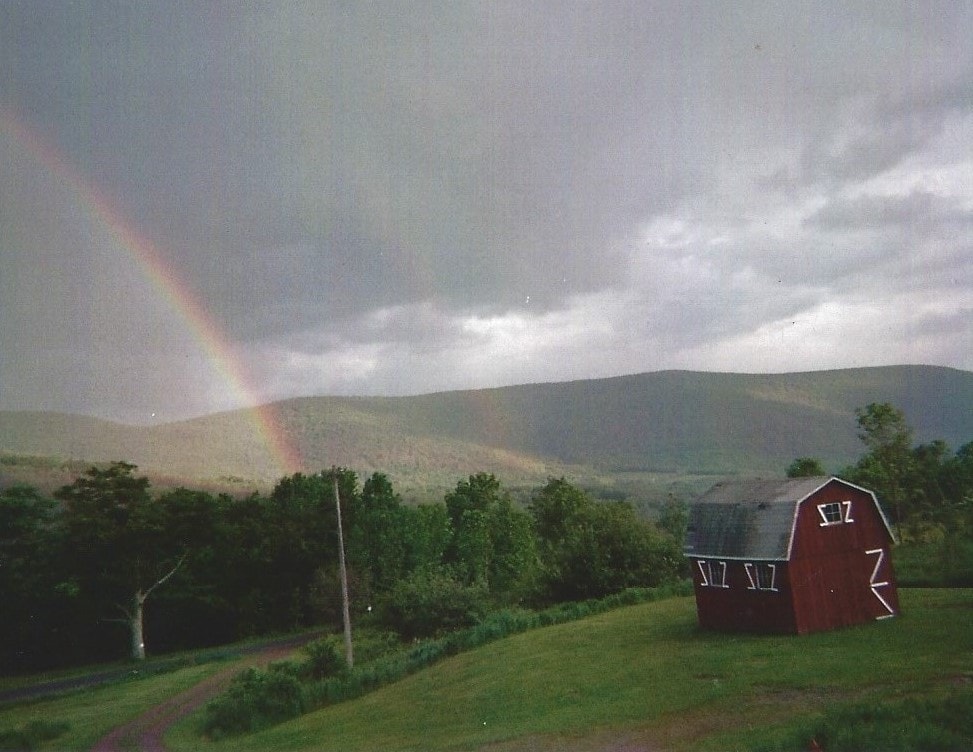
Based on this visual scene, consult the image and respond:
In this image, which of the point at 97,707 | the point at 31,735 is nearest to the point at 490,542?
the point at 97,707

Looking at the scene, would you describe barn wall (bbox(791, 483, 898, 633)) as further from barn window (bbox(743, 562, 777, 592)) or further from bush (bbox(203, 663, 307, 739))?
bush (bbox(203, 663, 307, 739))

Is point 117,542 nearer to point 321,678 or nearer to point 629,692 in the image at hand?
point 321,678

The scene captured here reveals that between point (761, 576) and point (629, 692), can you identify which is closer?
point (629, 692)

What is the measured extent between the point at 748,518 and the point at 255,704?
72.7 feet

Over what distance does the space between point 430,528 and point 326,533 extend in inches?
499

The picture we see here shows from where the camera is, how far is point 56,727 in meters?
29.5

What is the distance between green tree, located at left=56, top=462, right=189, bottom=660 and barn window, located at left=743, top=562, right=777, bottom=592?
4661 cm

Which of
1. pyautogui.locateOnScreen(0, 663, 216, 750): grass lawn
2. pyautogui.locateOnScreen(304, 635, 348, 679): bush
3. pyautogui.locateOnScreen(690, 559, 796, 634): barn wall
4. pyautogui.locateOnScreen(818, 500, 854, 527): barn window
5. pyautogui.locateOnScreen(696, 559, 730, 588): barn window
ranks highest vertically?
pyautogui.locateOnScreen(818, 500, 854, 527): barn window

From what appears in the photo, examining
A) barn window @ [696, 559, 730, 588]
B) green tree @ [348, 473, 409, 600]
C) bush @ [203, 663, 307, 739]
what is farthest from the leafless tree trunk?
barn window @ [696, 559, 730, 588]

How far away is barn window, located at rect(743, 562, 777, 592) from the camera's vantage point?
3119 cm

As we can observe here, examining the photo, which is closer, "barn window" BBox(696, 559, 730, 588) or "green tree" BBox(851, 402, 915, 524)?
"barn window" BBox(696, 559, 730, 588)

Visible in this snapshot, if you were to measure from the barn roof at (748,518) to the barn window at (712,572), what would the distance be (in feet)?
1.51

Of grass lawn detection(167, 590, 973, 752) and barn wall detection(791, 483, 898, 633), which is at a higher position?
barn wall detection(791, 483, 898, 633)

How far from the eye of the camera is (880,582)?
105 feet
